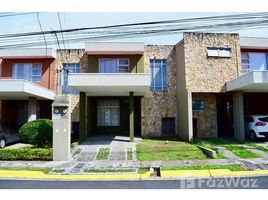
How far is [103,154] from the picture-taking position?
45.1 ft

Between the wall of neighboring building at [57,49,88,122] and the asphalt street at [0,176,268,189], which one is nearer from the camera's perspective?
the asphalt street at [0,176,268,189]

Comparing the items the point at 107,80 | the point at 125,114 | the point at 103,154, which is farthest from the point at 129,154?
the point at 125,114

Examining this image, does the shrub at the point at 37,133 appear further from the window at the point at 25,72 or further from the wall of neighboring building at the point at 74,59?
the window at the point at 25,72

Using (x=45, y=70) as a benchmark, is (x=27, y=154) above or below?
below

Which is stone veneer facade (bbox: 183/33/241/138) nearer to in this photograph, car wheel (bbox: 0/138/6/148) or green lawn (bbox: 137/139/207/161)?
green lawn (bbox: 137/139/207/161)

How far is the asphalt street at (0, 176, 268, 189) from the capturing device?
26.6 feet

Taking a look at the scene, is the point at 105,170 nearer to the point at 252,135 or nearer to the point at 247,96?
the point at 252,135

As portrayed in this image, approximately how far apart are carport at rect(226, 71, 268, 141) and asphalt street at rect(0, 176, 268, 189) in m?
7.11

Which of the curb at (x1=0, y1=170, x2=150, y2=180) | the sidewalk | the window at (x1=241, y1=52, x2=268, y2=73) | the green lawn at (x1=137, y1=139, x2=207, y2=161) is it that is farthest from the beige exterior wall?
the curb at (x1=0, y1=170, x2=150, y2=180)

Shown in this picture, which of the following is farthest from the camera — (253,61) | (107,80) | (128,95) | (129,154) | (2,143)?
(253,61)

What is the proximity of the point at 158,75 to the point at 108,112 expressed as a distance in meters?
5.21

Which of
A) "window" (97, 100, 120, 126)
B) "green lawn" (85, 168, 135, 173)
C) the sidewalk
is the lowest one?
"green lawn" (85, 168, 135, 173)

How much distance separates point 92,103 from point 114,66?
3535 mm

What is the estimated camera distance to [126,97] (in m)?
21.1
